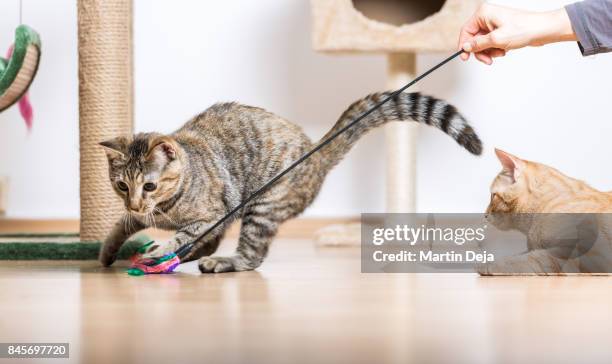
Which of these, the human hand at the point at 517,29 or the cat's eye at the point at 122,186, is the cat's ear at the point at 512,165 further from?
the cat's eye at the point at 122,186

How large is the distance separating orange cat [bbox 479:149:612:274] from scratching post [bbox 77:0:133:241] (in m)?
1.13

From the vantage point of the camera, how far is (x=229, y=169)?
2.02m

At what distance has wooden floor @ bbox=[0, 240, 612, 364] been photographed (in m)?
1.05

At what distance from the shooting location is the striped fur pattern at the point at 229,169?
1.85 meters

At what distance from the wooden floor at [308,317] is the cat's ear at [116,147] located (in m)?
0.29

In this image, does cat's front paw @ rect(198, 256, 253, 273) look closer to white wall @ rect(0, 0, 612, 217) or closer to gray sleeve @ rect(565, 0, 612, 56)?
gray sleeve @ rect(565, 0, 612, 56)

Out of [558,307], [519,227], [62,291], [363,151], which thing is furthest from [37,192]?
[558,307]

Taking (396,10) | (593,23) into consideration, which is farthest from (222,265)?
(396,10)

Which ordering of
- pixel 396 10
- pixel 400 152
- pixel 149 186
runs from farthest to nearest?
1. pixel 396 10
2. pixel 400 152
3. pixel 149 186

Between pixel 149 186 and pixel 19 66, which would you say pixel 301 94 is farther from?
pixel 149 186

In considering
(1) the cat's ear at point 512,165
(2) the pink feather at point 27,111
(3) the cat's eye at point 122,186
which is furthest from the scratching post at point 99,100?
(1) the cat's ear at point 512,165

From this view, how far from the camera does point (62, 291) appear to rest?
1.63 m

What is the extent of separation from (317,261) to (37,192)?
1.55 meters

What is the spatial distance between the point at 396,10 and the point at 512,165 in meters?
1.37
